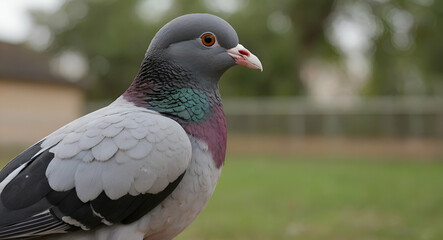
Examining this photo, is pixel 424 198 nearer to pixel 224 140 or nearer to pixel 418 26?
pixel 224 140

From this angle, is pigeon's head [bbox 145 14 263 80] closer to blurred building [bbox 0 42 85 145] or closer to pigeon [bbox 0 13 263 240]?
pigeon [bbox 0 13 263 240]

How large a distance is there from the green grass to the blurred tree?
10599mm

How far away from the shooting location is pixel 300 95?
2206 cm

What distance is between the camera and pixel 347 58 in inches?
927

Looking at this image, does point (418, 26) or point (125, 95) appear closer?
point (125, 95)

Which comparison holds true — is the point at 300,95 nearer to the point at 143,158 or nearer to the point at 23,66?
the point at 23,66

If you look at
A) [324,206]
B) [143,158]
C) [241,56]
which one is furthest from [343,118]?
[143,158]

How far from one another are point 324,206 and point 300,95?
1552cm

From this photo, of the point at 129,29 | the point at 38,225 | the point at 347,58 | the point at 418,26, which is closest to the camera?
the point at 38,225

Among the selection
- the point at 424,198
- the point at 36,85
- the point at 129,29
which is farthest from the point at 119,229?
the point at 129,29

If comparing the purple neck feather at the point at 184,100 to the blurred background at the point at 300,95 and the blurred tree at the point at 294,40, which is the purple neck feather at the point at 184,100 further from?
the blurred tree at the point at 294,40

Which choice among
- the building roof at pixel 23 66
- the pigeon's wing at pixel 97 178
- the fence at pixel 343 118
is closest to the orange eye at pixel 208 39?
the pigeon's wing at pixel 97 178

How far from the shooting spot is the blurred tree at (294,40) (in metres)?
20.4

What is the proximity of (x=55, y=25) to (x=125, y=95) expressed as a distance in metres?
31.1
